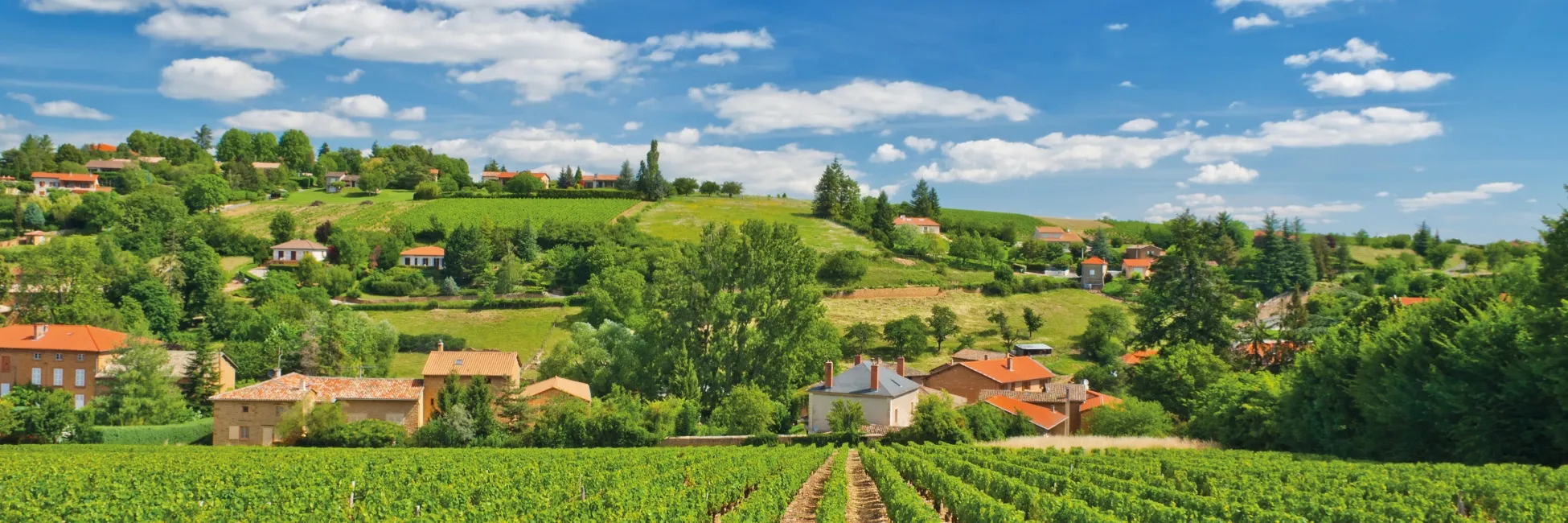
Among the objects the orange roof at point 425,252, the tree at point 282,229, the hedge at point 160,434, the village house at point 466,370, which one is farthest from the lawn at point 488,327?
the tree at point 282,229

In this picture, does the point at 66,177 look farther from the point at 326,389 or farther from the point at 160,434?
the point at 326,389

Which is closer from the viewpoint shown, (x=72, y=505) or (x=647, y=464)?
(x=72, y=505)

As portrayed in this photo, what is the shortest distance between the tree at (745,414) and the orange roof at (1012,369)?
20.4 m

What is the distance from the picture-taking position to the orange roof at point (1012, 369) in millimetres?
59719

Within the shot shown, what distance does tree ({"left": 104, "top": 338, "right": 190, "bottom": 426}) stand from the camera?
4788 cm

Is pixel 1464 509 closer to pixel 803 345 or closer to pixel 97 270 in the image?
pixel 803 345

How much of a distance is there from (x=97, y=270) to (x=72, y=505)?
244 feet

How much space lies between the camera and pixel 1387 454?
27141 millimetres

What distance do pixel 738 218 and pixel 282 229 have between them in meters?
52.5

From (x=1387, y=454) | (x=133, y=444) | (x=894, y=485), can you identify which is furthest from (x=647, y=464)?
(x=133, y=444)

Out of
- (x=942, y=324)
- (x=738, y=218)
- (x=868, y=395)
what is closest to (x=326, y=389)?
(x=868, y=395)

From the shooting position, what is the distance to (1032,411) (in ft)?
168

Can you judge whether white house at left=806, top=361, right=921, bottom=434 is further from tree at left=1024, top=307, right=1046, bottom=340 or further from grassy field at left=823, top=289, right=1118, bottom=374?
tree at left=1024, top=307, right=1046, bottom=340

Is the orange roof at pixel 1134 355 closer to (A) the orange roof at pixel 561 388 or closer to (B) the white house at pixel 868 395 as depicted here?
(B) the white house at pixel 868 395
